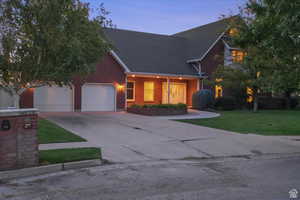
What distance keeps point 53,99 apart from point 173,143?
11.9 meters

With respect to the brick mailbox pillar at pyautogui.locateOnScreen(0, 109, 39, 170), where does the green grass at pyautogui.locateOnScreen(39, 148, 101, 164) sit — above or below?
below

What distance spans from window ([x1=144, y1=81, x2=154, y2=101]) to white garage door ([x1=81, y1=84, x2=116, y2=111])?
12.2ft

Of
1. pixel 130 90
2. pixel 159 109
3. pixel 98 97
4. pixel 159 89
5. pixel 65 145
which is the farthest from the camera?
pixel 159 89

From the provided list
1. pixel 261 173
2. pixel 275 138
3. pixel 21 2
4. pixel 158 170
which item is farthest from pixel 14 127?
pixel 275 138

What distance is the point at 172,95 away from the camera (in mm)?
24797

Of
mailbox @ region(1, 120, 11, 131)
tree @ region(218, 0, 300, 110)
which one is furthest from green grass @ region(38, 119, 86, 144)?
tree @ region(218, 0, 300, 110)

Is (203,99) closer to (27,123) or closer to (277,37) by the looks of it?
(277,37)

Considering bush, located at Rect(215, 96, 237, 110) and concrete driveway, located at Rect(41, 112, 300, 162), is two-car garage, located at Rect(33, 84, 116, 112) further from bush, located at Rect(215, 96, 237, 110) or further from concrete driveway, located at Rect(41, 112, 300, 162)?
bush, located at Rect(215, 96, 237, 110)

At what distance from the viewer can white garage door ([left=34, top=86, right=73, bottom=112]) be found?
60.8 feet

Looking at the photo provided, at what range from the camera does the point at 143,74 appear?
69.5 feet

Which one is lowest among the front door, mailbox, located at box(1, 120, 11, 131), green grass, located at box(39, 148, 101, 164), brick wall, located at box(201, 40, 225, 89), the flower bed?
green grass, located at box(39, 148, 101, 164)

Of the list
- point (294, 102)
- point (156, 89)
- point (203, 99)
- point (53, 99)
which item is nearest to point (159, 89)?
point (156, 89)

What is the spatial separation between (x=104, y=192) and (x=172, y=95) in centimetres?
2019

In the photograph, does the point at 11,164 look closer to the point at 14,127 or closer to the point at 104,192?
the point at 14,127
